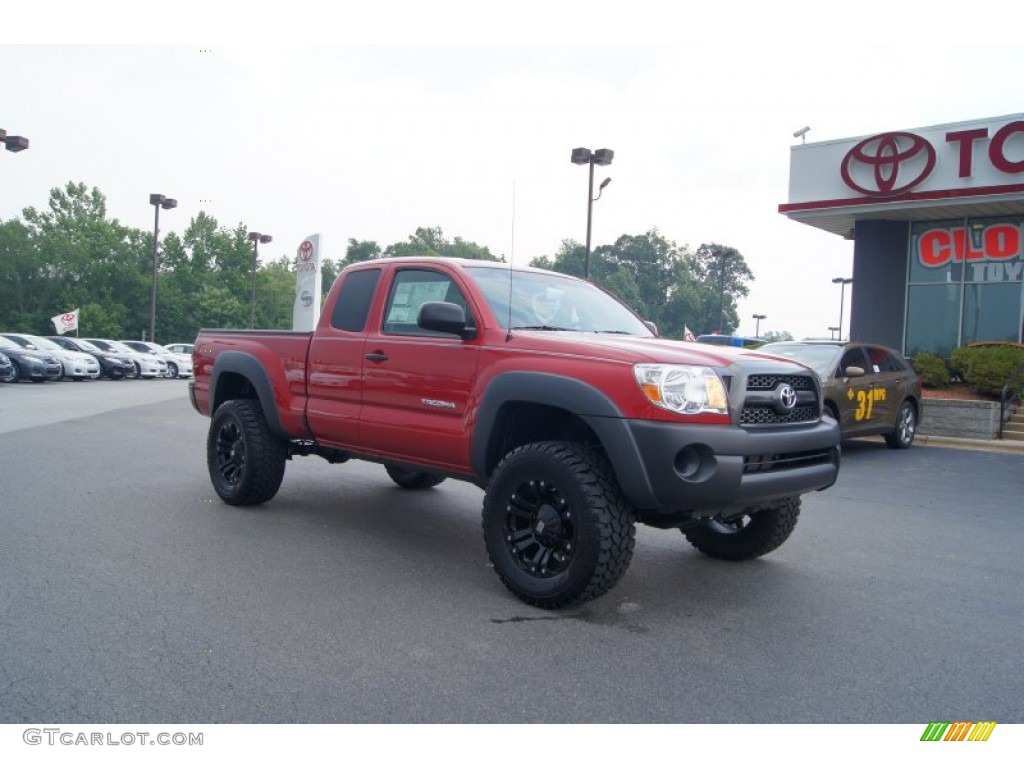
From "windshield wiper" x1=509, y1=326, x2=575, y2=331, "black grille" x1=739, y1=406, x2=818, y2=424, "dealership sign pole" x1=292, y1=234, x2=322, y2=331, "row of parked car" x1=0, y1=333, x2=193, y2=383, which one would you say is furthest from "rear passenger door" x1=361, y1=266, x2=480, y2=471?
"row of parked car" x1=0, y1=333, x2=193, y2=383

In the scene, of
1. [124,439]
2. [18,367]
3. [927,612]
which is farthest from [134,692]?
[18,367]

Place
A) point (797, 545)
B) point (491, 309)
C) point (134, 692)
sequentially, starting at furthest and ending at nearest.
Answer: point (797, 545)
point (491, 309)
point (134, 692)

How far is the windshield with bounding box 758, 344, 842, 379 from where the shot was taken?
11008 mm

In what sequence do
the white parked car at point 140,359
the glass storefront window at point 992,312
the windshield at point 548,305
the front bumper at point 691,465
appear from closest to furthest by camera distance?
the front bumper at point 691,465
the windshield at point 548,305
the glass storefront window at point 992,312
the white parked car at point 140,359

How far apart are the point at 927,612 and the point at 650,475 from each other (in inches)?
74.7

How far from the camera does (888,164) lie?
17641 millimetres

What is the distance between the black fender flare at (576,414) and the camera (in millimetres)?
4180

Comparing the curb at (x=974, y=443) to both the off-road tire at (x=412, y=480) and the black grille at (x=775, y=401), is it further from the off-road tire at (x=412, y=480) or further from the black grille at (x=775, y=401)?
the black grille at (x=775, y=401)

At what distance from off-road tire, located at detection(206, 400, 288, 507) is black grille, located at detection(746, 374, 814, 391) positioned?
3851 millimetres

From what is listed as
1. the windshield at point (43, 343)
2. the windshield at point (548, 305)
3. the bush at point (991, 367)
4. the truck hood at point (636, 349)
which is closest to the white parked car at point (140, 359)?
the windshield at point (43, 343)

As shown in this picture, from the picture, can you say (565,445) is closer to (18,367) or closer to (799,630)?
(799,630)

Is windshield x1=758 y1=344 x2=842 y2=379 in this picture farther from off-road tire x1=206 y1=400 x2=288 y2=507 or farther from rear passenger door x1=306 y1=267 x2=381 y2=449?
off-road tire x1=206 y1=400 x2=288 y2=507

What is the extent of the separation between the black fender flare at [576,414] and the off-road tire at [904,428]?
937 cm

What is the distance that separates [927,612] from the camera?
4688mm
